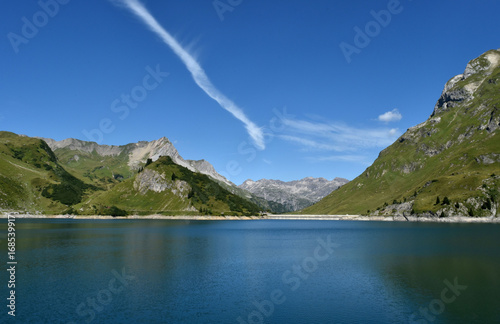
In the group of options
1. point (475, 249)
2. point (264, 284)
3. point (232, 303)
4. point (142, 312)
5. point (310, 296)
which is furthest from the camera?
point (475, 249)

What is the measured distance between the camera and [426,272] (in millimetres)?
67812

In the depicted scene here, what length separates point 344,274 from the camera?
67.0m

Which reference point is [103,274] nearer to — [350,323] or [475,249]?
[350,323]

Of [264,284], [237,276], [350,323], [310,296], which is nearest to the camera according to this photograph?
[350,323]

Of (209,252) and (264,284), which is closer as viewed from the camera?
(264,284)

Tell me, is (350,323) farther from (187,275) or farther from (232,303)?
(187,275)

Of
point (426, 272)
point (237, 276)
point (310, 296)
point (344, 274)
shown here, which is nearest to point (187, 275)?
point (237, 276)

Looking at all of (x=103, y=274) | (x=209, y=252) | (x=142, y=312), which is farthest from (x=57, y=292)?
(x=209, y=252)

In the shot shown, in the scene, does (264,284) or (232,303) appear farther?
(264,284)

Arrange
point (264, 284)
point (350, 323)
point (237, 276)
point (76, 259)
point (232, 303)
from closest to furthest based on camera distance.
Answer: point (350, 323)
point (232, 303)
point (264, 284)
point (237, 276)
point (76, 259)

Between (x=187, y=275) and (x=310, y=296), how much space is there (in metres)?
27.5

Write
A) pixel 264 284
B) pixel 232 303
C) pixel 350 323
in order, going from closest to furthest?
pixel 350 323 < pixel 232 303 < pixel 264 284

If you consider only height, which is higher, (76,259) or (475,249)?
(76,259)

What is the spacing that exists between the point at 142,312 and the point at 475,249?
338 ft
